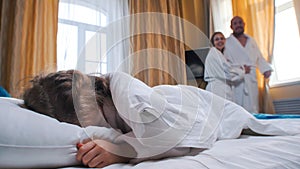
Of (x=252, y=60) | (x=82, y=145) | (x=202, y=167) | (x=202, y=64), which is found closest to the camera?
(x=202, y=167)

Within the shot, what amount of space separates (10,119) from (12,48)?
1979 millimetres

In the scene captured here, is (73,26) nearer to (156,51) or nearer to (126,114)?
(156,51)

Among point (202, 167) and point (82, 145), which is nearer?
point (202, 167)

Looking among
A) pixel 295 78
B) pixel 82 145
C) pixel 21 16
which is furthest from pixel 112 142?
pixel 295 78

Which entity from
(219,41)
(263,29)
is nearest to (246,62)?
(219,41)

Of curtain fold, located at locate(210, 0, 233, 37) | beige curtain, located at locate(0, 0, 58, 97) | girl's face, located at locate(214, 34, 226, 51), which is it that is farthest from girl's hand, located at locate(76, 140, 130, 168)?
curtain fold, located at locate(210, 0, 233, 37)

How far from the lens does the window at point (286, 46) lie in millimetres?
2438

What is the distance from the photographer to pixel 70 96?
1.77 feet

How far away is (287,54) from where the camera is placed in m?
2.52

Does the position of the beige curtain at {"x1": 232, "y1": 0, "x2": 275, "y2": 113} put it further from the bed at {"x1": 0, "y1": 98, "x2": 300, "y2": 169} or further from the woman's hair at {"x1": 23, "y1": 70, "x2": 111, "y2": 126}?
the woman's hair at {"x1": 23, "y1": 70, "x2": 111, "y2": 126}

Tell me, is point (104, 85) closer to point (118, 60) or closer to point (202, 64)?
point (118, 60)

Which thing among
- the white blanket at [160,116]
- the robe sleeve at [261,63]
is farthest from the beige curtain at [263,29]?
the white blanket at [160,116]

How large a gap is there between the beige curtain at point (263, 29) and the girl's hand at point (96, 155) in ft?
7.65

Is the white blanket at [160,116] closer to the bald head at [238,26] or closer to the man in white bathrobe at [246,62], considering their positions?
the man in white bathrobe at [246,62]
